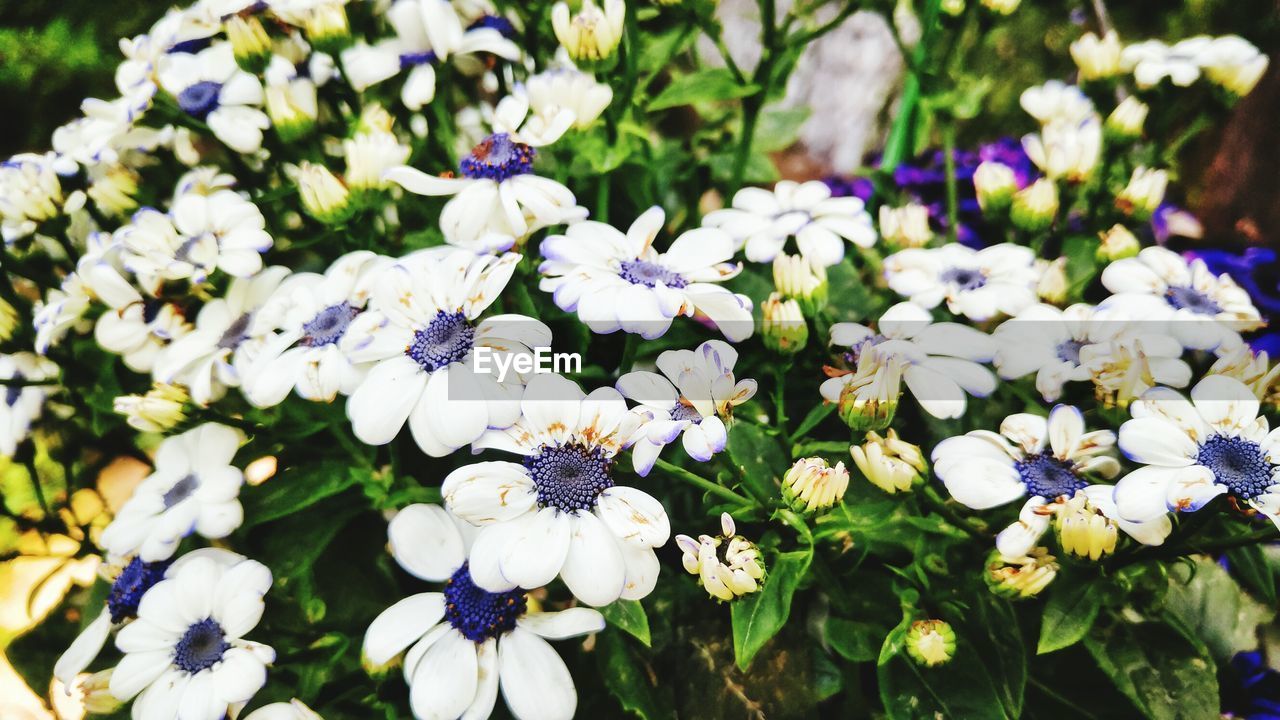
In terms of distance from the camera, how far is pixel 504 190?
0.59 m

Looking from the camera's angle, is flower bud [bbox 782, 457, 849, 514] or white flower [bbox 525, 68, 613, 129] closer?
flower bud [bbox 782, 457, 849, 514]

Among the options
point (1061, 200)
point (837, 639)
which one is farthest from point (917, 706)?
point (1061, 200)

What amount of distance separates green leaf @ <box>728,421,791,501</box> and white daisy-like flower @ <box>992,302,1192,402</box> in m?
0.18

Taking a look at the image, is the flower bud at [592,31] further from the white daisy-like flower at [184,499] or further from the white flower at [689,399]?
the white daisy-like flower at [184,499]

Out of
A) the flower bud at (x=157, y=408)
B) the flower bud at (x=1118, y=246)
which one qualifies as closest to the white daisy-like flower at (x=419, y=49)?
the flower bud at (x=157, y=408)

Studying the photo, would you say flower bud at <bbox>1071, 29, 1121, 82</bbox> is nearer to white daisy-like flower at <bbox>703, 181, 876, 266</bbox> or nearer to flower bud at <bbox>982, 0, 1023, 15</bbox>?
flower bud at <bbox>982, 0, 1023, 15</bbox>

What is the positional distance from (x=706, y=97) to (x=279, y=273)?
1.38ft

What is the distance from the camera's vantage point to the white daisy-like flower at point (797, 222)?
0.63m

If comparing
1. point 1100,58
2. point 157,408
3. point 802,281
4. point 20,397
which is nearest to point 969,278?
point 802,281

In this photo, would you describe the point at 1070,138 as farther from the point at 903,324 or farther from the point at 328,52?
the point at 328,52

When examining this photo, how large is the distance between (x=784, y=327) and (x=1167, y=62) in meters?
0.48

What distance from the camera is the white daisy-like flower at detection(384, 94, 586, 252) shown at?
1.89 feet

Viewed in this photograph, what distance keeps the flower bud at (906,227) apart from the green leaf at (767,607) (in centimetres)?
33

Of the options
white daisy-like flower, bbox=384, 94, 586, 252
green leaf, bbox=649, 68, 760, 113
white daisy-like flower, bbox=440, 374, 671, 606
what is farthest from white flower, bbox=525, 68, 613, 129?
white daisy-like flower, bbox=440, 374, 671, 606
